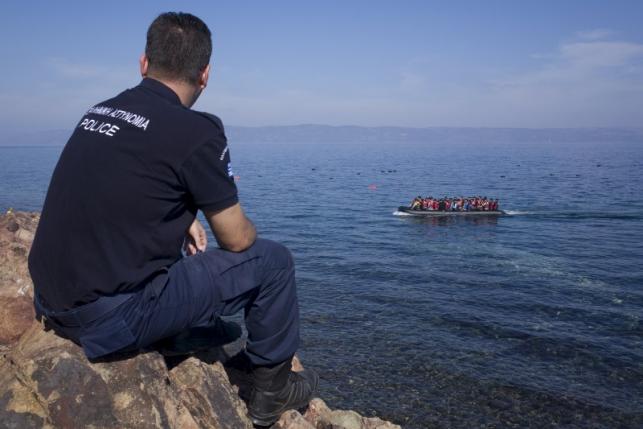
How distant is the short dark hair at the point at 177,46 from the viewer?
3832 millimetres

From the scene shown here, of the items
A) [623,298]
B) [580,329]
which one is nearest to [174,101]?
[580,329]

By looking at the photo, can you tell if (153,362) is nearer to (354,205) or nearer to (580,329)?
(580,329)

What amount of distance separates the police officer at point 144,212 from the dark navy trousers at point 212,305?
0.01 metres

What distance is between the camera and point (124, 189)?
3.63m

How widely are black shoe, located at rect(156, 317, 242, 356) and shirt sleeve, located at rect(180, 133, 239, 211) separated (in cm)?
180

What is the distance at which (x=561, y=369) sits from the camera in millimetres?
19938

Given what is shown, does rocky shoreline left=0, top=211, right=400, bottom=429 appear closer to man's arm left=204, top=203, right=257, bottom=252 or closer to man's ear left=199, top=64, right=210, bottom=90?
man's arm left=204, top=203, right=257, bottom=252

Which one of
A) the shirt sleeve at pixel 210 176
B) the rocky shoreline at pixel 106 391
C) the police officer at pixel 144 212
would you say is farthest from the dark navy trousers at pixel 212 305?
the shirt sleeve at pixel 210 176

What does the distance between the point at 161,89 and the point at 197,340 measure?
256 cm

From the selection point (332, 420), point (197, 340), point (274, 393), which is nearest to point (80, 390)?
point (197, 340)

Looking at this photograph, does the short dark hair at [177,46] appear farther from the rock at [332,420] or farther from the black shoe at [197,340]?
the rock at [332,420]

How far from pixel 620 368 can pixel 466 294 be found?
386 inches

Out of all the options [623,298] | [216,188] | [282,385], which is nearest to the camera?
[216,188]

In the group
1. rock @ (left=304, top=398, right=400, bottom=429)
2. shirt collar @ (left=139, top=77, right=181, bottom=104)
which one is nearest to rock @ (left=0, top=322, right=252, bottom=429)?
rock @ (left=304, top=398, right=400, bottom=429)
